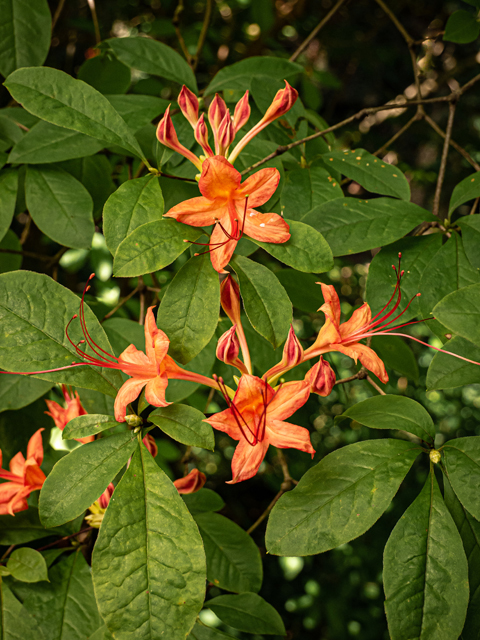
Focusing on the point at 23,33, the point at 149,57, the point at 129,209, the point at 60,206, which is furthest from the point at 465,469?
the point at 23,33

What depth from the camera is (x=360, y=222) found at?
78 cm

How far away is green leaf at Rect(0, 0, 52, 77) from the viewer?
36.5 inches

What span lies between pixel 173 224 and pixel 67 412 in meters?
0.37

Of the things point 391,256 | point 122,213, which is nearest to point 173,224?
point 122,213

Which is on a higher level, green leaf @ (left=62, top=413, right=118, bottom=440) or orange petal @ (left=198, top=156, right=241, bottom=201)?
orange petal @ (left=198, top=156, right=241, bottom=201)

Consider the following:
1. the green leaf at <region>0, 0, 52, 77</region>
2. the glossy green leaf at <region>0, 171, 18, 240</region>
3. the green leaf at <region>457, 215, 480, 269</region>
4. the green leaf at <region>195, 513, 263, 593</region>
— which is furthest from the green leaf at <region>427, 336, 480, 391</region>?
the green leaf at <region>0, 0, 52, 77</region>

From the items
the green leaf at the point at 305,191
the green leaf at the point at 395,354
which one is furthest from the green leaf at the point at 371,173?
the green leaf at the point at 395,354

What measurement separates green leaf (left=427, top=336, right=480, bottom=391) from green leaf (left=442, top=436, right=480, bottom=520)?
0.08 meters

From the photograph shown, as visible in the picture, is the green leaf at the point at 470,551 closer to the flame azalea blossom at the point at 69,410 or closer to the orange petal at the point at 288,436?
the orange petal at the point at 288,436

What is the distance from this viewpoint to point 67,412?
832mm

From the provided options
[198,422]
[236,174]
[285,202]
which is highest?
[236,174]

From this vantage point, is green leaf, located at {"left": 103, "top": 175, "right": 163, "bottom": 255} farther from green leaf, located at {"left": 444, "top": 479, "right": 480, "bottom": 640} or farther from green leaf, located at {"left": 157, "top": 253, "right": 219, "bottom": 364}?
green leaf, located at {"left": 444, "top": 479, "right": 480, "bottom": 640}

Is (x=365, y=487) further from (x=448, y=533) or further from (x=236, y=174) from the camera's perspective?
(x=236, y=174)

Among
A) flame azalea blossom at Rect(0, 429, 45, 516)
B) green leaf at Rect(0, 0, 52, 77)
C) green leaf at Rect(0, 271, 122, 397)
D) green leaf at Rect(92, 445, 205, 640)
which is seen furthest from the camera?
green leaf at Rect(0, 0, 52, 77)
